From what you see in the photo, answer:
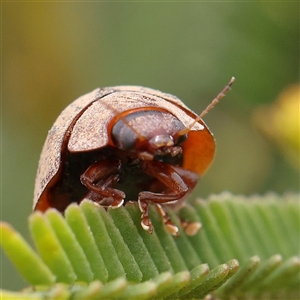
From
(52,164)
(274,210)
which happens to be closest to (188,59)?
(274,210)

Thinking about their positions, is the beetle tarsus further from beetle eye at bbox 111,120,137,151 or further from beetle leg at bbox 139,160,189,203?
beetle eye at bbox 111,120,137,151

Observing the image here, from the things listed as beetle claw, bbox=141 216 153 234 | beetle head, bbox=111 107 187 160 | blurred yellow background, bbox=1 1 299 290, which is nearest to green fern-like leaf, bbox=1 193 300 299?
beetle claw, bbox=141 216 153 234

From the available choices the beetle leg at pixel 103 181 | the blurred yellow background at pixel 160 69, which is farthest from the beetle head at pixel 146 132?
the blurred yellow background at pixel 160 69

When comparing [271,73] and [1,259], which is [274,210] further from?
[1,259]

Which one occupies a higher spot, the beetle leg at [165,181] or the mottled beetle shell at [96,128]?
the mottled beetle shell at [96,128]

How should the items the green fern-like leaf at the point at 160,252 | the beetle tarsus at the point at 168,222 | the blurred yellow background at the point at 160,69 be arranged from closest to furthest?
the green fern-like leaf at the point at 160,252 → the beetle tarsus at the point at 168,222 → the blurred yellow background at the point at 160,69

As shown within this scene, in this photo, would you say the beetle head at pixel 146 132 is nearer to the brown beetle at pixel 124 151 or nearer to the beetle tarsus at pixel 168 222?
the brown beetle at pixel 124 151

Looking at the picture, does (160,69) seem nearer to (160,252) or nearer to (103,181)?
(103,181)
